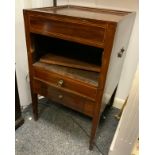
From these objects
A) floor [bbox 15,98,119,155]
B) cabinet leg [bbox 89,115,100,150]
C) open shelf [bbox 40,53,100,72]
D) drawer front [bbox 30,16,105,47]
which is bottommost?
floor [bbox 15,98,119,155]

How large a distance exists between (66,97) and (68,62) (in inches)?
8.2

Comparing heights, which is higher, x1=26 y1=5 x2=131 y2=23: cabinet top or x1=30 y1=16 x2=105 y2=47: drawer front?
x1=26 y1=5 x2=131 y2=23: cabinet top

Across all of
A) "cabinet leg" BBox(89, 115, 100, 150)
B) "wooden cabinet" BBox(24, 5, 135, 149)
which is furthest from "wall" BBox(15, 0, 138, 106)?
"cabinet leg" BBox(89, 115, 100, 150)

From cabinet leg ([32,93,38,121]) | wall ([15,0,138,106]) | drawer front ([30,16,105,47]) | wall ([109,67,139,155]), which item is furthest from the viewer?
cabinet leg ([32,93,38,121])

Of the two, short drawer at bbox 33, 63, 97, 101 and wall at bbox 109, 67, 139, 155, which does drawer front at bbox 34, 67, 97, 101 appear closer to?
short drawer at bbox 33, 63, 97, 101

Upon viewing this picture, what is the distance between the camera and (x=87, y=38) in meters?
0.76

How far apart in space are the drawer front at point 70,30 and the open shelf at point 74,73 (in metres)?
0.20

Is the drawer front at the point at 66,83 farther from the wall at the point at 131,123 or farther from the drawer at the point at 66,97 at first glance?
the wall at the point at 131,123

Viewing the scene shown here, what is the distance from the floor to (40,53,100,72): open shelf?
500mm

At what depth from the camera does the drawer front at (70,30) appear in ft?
2.39

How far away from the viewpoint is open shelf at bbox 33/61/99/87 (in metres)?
0.88
